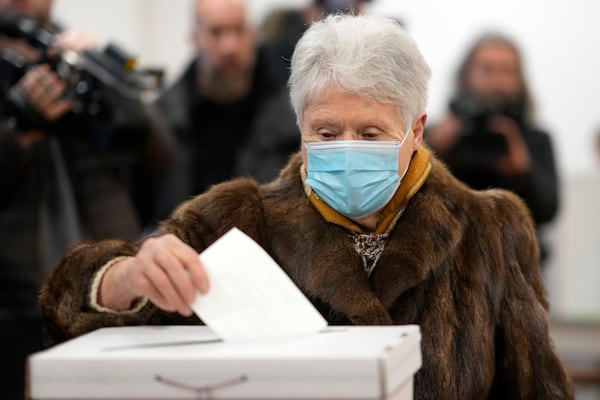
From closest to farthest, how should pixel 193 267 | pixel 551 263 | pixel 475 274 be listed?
1. pixel 193 267
2. pixel 475 274
3. pixel 551 263

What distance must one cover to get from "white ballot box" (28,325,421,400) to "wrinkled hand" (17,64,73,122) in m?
Result: 1.81

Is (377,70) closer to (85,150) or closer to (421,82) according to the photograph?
(421,82)

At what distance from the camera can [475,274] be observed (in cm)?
233

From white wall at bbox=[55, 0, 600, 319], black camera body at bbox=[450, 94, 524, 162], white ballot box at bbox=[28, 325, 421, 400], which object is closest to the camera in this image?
white ballot box at bbox=[28, 325, 421, 400]

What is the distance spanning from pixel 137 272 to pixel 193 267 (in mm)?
149

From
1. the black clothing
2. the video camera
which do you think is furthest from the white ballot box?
the black clothing

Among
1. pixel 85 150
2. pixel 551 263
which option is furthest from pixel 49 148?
pixel 551 263

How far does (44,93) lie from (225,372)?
6.56 ft

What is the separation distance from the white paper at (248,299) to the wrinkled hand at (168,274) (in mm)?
21

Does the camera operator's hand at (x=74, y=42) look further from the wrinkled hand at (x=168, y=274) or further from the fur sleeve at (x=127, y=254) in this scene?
the wrinkled hand at (x=168, y=274)

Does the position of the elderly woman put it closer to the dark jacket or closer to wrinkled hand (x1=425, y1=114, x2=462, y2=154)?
the dark jacket

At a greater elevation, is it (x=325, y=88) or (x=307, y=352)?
(x=325, y=88)

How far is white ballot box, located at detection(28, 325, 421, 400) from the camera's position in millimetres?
1558

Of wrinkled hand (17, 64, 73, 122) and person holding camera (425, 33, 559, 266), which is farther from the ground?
wrinkled hand (17, 64, 73, 122)
